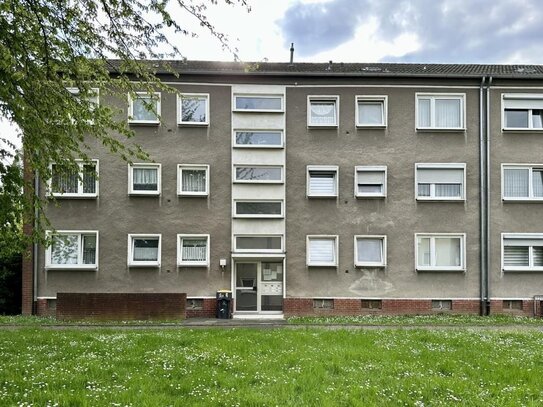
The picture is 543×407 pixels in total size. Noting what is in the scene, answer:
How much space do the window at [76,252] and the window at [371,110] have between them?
470 inches

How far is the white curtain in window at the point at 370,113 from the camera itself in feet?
65.4

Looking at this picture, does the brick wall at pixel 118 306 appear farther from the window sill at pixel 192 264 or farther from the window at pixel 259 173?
the window at pixel 259 173

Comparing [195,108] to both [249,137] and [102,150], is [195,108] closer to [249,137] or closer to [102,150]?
[249,137]

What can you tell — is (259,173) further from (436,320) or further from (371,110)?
(436,320)

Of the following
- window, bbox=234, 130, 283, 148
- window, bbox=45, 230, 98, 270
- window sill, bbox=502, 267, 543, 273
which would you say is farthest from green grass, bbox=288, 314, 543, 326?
window, bbox=45, 230, 98, 270

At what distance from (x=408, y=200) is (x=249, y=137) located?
7.06 meters

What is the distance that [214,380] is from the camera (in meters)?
6.76

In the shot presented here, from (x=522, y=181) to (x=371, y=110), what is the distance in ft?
22.7

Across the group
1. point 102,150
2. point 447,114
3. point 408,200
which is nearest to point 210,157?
point 102,150

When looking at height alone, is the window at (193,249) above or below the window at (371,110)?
below

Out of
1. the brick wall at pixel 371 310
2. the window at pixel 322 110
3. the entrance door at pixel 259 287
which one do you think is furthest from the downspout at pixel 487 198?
the entrance door at pixel 259 287

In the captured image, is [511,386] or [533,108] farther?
[533,108]

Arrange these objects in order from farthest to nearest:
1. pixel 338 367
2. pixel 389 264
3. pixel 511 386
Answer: pixel 389 264, pixel 338 367, pixel 511 386

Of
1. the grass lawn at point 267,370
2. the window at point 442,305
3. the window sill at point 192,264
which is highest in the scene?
the window sill at point 192,264
